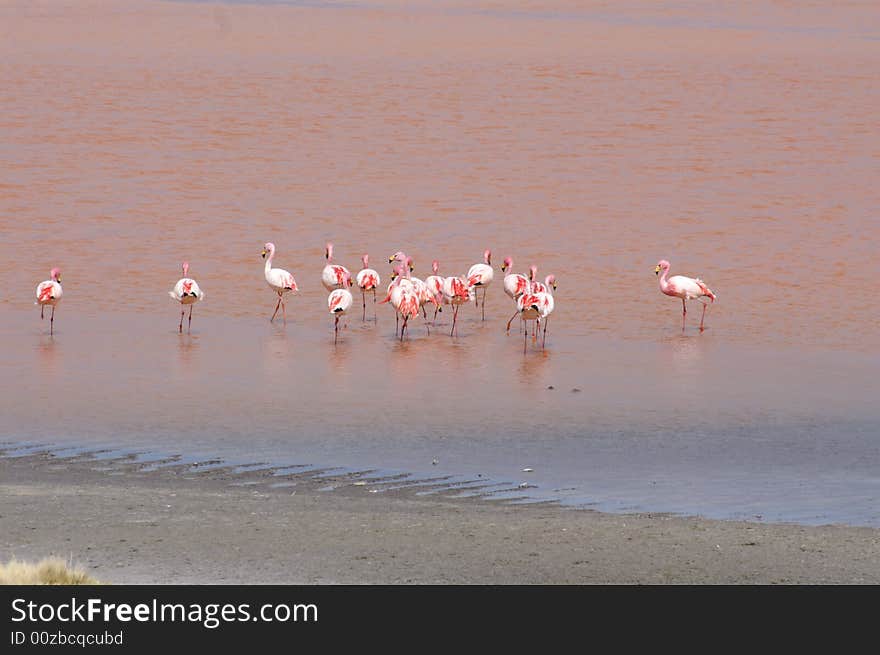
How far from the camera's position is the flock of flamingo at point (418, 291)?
61.6 feet

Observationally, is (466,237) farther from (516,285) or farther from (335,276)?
(516,285)

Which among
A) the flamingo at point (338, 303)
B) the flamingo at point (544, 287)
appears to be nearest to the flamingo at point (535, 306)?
the flamingo at point (544, 287)

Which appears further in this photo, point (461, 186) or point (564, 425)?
point (461, 186)

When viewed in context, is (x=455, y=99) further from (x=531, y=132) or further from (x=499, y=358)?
(x=499, y=358)

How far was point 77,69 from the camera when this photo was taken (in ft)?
130

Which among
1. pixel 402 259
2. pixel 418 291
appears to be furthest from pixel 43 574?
pixel 402 259

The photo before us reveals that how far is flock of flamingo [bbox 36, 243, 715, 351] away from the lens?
61.6 ft

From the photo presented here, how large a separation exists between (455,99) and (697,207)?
9.96 meters

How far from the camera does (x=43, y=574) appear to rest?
768 cm

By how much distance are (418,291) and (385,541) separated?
10341 mm

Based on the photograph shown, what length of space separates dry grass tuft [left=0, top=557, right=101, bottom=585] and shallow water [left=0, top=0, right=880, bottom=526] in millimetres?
4028

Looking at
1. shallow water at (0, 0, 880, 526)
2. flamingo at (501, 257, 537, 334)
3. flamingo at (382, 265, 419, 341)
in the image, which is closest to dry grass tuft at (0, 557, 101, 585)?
shallow water at (0, 0, 880, 526)

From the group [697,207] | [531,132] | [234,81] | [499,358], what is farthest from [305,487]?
[234,81]

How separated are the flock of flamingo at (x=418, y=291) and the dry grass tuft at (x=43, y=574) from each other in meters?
10.6
